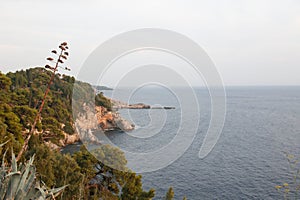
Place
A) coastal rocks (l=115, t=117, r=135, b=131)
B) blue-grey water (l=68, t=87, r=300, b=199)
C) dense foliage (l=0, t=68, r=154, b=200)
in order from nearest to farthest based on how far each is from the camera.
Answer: dense foliage (l=0, t=68, r=154, b=200), blue-grey water (l=68, t=87, r=300, b=199), coastal rocks (l=115, t=117, r=135, b=131)

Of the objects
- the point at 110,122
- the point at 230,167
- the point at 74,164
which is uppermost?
the point at 74,164

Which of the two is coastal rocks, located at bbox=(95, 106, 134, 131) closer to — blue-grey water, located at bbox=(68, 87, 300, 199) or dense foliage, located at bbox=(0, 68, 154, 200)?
blue-grey water, located at bbox=(68, 87, 300, 199)

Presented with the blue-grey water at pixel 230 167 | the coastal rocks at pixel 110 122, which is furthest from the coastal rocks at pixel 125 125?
the blue-grey water at pixel 230 167

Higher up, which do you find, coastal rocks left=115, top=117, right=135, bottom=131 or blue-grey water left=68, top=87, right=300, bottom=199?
coastal rocks left=115, top=117, right=135, bottom=131

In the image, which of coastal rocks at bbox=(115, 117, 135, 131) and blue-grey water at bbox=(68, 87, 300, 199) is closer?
blue-grey water at bbox=(68, 87, 300, 199)

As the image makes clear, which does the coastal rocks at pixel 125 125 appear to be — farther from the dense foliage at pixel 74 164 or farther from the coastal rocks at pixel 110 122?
the dense foliage at pixel 74 164

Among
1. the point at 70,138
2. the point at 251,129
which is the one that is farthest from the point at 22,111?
the point at 251,129

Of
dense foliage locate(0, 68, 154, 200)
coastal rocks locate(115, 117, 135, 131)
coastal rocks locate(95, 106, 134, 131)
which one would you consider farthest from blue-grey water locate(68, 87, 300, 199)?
dense foliage locate(0, 68, 154, 200)

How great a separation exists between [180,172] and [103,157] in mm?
→ 12804

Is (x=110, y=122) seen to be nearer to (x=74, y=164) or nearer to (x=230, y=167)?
(x=230, y=167)

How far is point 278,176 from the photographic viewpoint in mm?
22000

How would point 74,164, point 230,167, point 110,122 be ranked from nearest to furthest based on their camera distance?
point 74,164
point 230,167
point 110,122

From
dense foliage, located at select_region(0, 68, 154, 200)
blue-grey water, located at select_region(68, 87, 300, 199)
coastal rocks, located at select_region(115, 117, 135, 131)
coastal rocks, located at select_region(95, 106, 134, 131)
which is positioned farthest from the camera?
coastal rocks, located at select_region(95, 106, 134, 131)

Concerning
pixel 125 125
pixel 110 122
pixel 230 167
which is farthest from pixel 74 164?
pixel 110 122
